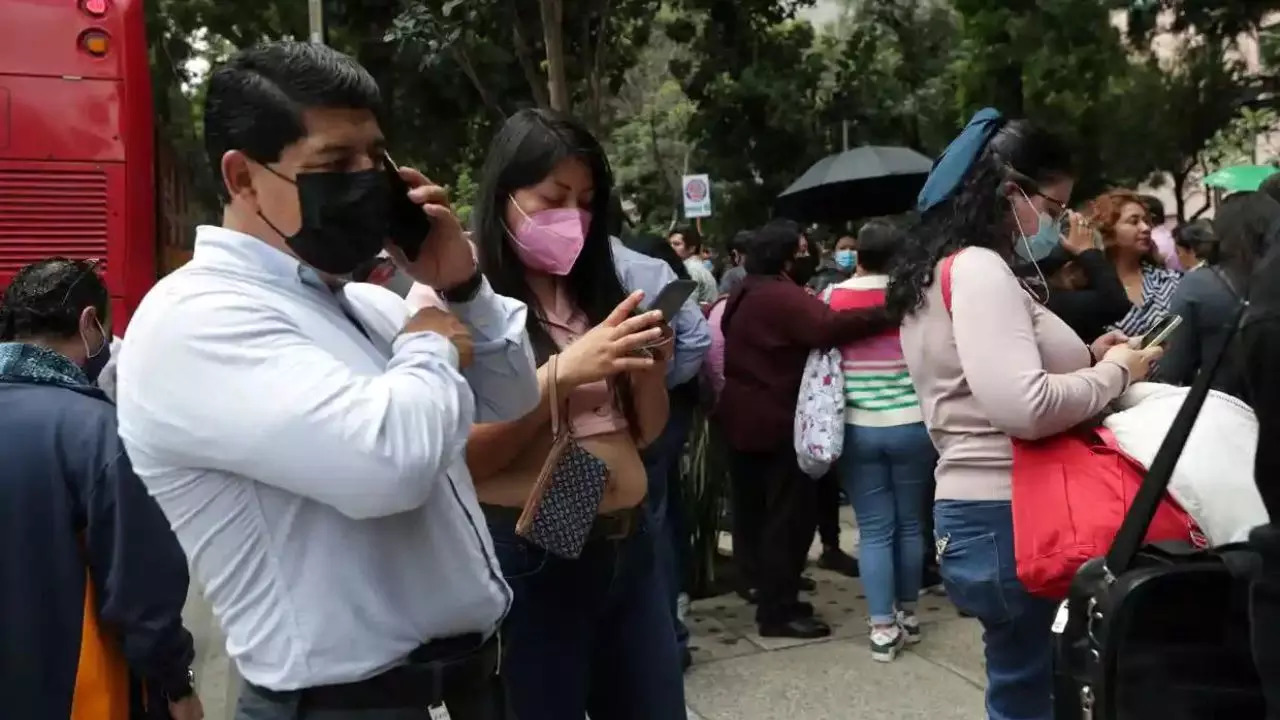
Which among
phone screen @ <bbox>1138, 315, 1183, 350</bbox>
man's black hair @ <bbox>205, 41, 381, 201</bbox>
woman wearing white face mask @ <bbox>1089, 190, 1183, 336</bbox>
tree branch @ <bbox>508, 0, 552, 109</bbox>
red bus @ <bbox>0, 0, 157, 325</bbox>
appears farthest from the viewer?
tree branch @ <bbox>508, 0, 552, 109</bbox>

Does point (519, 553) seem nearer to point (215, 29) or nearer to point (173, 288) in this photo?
point (173, 288)

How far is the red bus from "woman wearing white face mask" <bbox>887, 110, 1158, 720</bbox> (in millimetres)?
4648

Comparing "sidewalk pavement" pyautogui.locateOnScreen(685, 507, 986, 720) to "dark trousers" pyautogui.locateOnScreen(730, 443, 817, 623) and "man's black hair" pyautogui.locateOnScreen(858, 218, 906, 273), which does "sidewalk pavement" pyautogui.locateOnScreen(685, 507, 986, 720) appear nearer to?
"dark trousers" pyautogui.locateOnScreen(730, 443, 817, 623)

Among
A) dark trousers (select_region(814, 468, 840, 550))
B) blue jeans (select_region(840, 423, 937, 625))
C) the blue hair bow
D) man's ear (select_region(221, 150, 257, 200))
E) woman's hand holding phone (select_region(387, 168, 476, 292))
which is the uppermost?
the blue hair bow

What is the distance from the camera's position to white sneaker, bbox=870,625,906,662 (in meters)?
5.09

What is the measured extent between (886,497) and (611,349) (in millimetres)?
3267

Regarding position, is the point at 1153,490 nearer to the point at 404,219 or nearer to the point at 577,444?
the point at 577,444

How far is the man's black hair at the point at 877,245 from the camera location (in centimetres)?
534

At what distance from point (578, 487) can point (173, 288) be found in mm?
965

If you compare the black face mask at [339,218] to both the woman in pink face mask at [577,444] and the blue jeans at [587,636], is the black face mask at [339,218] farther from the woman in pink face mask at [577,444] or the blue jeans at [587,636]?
the blue jeans at [587,636]

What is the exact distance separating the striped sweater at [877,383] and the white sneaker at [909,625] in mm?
944

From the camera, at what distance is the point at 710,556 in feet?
20.3

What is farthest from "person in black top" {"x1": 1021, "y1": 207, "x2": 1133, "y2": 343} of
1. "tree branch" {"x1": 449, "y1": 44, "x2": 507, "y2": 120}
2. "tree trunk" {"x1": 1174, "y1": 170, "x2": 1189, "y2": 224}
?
"tree trunk" {"x1": 1174, "y1": 170, "x2": 1189, "y2": 224}

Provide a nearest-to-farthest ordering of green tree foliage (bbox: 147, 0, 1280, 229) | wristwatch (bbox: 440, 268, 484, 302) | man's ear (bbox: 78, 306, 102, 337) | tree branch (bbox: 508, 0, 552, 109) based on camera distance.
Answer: wristwatch (bbox: 440, 268, 484, 302)
man's ear (bbox: 78, 306, 102, 337)
tree branch (bbox: 508, 0, 552, 109)
green tree foliage (bbox: 147, 0, 1280, 229)
